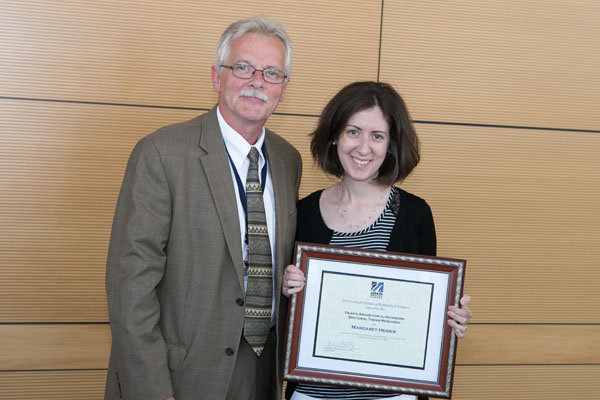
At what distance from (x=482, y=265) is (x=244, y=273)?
1.72 metres

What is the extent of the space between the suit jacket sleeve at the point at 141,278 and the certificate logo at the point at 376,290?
2.21ft

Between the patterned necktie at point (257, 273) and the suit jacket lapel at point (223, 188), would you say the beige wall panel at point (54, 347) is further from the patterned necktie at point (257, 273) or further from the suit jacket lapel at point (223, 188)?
the suit jacket lapel at point (223, 188)

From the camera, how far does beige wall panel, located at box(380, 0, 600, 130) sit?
2938 mm

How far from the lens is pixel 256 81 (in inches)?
73.7

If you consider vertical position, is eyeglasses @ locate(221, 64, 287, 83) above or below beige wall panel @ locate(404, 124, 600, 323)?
above

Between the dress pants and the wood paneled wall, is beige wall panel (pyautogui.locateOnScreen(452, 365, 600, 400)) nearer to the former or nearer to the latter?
the wood paneled wall

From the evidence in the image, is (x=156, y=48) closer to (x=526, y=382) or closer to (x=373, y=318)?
(x=373, y=318)

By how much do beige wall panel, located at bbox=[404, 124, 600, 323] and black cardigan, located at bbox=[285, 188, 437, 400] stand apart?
40.3 inches

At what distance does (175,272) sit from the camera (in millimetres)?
1758

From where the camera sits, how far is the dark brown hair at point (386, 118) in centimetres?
199

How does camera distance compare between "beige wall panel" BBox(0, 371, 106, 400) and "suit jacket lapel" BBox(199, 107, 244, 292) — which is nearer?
"suit jacket lapel" BBox(199, 107, 244, 292)

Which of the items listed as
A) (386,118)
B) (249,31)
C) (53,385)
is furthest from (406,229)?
(53,385)

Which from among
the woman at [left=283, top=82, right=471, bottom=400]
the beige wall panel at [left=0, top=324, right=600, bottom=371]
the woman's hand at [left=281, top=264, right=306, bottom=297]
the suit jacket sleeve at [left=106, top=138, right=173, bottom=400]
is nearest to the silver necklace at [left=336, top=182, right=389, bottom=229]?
the woman at [left=283, top=82, right=471, bottom=400]

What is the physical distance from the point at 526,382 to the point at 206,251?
2300mm
